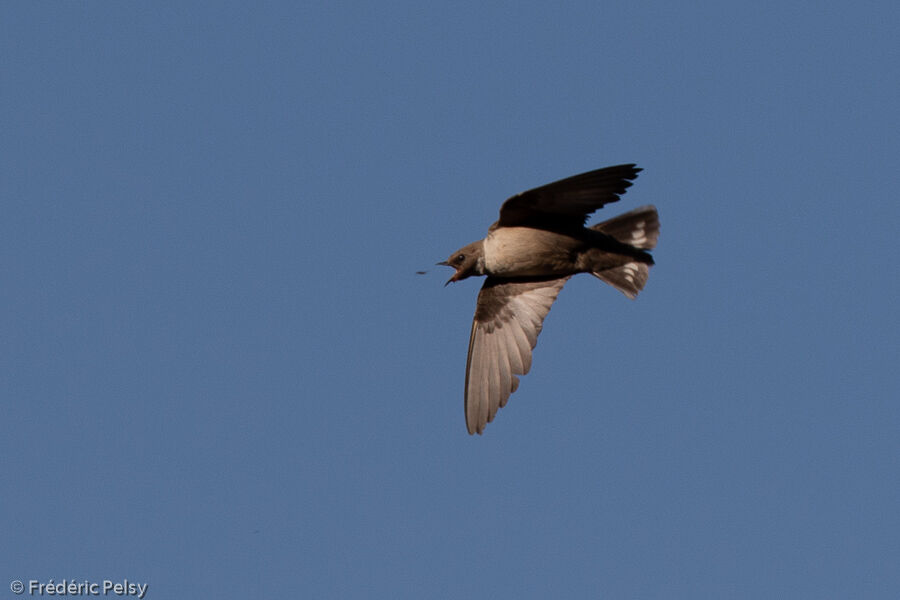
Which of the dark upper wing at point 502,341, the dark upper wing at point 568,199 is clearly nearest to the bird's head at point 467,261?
the dark upper wing at point 568,199

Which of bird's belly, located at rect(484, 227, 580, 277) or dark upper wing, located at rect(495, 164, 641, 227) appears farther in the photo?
bird's belly, located at rect(484, 227, 580, 277)

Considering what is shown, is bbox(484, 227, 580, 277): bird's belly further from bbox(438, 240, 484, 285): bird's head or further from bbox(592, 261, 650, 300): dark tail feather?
bbox(592, 261, 650, 300): dark tail feather

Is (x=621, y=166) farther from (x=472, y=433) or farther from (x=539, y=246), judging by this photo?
(x=472, y=433)

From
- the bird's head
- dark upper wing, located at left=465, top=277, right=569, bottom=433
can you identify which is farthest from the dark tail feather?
the bird's head

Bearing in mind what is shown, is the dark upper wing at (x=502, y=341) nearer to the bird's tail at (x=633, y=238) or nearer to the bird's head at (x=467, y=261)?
the bird's tail at (x=633, y=238)

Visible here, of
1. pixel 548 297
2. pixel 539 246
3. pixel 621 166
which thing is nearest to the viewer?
pixel 621 166

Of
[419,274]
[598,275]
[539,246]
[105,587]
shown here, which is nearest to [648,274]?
[598,275]

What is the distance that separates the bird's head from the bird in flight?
11 mm

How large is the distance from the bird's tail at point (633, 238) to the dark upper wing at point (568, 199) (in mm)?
684

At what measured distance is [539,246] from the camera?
13195 mm

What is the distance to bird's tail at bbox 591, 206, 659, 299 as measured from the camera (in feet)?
45.0

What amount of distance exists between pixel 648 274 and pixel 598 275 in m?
0.55

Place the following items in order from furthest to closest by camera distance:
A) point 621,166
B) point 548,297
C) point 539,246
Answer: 1. point 548,297
2. point 539,246
3. point 621,166

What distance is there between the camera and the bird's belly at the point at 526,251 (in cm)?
1321
